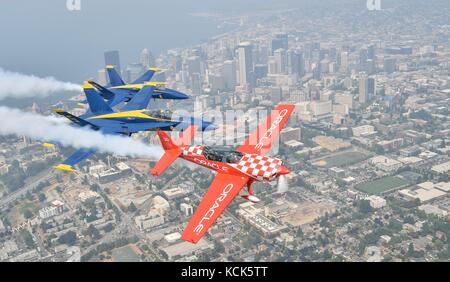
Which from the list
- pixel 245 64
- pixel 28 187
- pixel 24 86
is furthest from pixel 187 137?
pixel 245 64

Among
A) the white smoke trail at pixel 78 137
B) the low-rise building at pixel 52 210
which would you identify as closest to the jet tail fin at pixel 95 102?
the white smoke trail at pixel 78 137

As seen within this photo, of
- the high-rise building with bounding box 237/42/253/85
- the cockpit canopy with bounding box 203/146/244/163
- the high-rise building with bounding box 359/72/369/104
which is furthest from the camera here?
the high-rise building with bounding box 237/42/253/85

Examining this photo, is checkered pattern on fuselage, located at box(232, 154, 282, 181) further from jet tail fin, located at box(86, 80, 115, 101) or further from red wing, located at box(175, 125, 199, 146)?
jet tail fin, located at box(86, 80, 115, 101)

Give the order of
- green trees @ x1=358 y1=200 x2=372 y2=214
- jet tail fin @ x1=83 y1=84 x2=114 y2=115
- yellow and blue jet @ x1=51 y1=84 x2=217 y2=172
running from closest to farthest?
yellow and blue jet @ x1=51 y1=84 x2=217 y2=172
jet tail fin @ x1=83 y1=84 x2=114 y2=115
green trees @ x1=358 y1=200 x2=372 y2=214

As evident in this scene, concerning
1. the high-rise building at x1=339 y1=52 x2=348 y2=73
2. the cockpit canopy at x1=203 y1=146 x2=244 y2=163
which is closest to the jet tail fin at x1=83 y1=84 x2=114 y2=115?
the cockpit canopy at x1=203 y1=146 x2=244 y2=163

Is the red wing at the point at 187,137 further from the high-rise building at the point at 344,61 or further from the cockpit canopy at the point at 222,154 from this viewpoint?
the high-rise building at the point at 344,61
